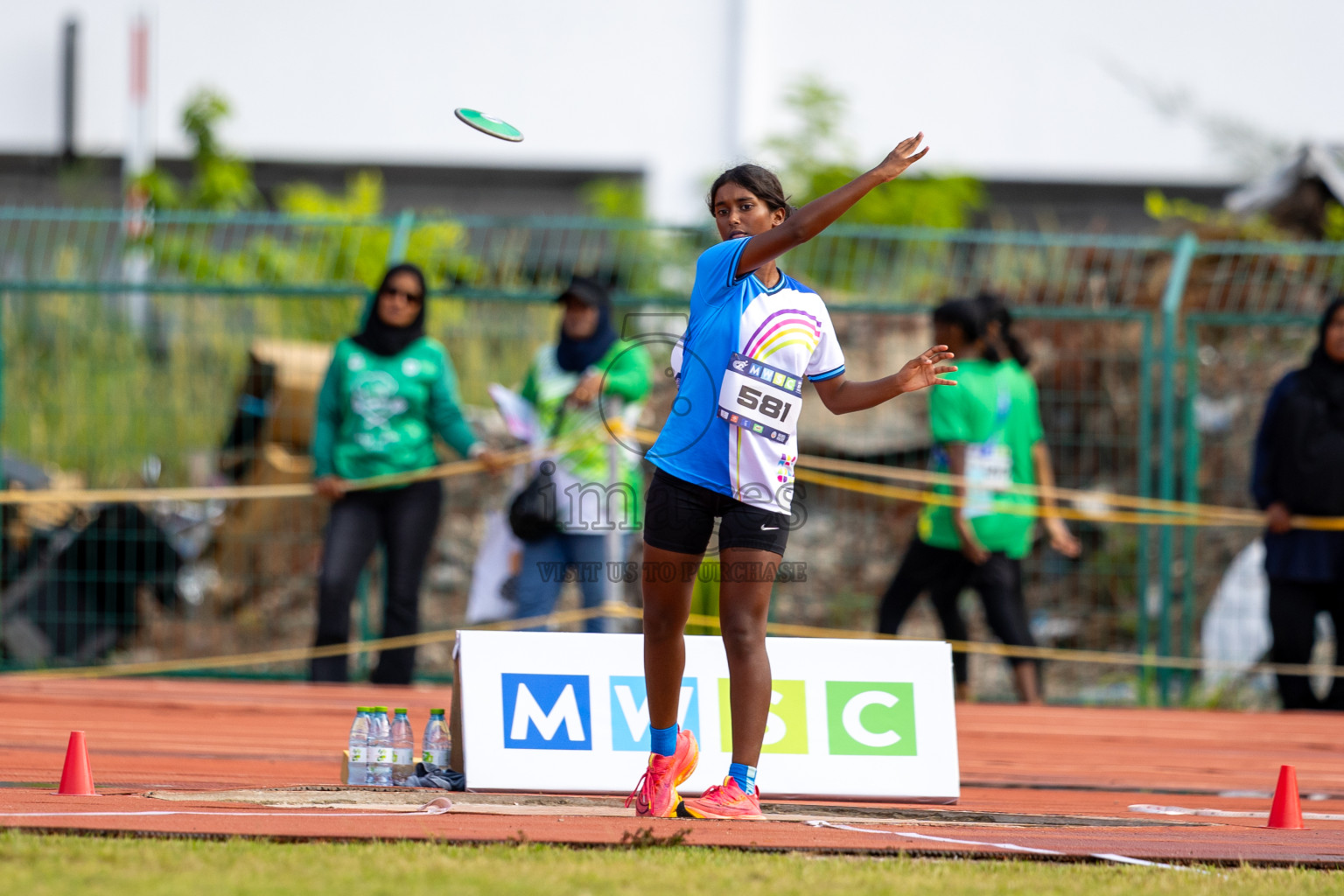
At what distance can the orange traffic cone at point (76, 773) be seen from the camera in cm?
409

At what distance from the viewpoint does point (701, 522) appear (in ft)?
13.4

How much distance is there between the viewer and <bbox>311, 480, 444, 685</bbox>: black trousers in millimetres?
7625

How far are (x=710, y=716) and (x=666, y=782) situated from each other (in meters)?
0.61

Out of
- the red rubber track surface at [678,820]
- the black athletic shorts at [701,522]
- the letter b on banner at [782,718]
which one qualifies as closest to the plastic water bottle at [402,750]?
the red rubber track surface at [678,820]

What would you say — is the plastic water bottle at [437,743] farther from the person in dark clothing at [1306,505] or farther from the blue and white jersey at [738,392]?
the person in dark clothing at [1306,505]

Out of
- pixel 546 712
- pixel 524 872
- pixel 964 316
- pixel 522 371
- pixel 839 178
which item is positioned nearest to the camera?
pixel 524 872

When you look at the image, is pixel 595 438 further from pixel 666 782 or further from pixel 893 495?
pixel 666 782

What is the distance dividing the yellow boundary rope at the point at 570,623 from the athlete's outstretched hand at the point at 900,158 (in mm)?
3865

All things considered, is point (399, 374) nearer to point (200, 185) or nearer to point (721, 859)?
point (721, 859)

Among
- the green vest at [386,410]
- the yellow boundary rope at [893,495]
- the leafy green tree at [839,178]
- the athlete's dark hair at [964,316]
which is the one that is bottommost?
the yellow boundary rope at [893,495]

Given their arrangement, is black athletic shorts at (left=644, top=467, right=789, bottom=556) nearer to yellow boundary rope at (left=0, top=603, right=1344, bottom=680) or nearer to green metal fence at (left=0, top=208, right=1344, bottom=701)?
yellow boundary rope at (left=0, top=603, right=1344, bottom=680)

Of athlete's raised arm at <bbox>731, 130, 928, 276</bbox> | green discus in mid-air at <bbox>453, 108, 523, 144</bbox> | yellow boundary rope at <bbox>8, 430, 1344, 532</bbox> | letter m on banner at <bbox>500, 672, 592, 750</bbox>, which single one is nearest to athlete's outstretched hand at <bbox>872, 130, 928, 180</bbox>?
athlete's raised arm at <bbox>731, 130, 928, 276</bbox>

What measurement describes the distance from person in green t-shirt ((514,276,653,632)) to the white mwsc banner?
9.65 ft

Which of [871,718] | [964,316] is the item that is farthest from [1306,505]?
[871,718]
